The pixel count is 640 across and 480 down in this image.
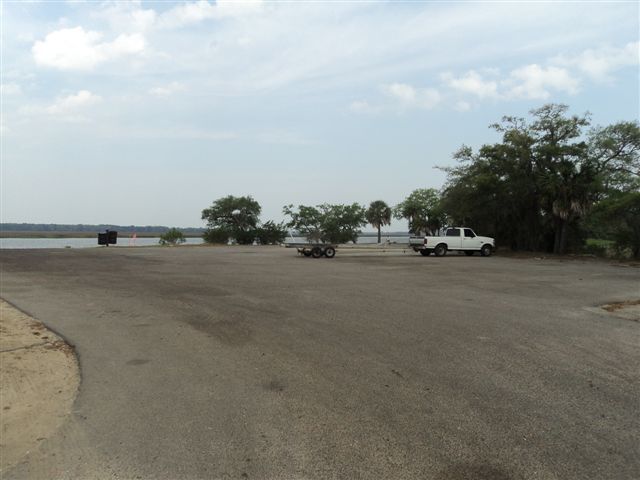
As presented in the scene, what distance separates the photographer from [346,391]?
4.87 m

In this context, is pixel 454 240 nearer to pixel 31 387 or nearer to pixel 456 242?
pixel 456 242

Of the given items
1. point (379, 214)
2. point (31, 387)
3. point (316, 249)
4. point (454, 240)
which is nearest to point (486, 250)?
point (454, 240)

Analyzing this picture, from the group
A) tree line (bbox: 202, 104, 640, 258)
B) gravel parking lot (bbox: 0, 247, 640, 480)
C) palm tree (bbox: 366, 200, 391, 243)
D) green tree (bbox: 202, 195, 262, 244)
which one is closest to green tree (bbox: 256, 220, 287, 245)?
green tree (bbox: 202, 195, 262, 244)

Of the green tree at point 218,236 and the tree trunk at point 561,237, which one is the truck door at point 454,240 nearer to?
the tree trunk at point 561,237

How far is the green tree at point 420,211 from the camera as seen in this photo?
237ft

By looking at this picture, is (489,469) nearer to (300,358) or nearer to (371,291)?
(300,358)

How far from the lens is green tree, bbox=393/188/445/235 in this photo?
72.3 m

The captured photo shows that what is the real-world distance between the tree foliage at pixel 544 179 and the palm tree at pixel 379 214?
47870 millimetres

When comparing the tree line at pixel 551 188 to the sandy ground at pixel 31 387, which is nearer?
the sandy ground at pixel 31 387

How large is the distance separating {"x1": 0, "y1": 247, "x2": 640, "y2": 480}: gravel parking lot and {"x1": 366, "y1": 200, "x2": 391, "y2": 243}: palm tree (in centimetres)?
7445

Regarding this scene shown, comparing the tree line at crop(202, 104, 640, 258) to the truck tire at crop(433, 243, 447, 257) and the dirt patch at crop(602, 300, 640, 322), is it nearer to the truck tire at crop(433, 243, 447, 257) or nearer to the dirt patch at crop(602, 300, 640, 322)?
the truck tire at crop(433, 243, 447, 257)

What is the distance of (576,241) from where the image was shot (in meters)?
33.9

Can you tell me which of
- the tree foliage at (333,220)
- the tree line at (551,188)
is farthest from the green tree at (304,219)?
the tree line at (551,188)

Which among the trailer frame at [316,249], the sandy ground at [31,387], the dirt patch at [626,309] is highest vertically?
the trailer frame at [316,249]
